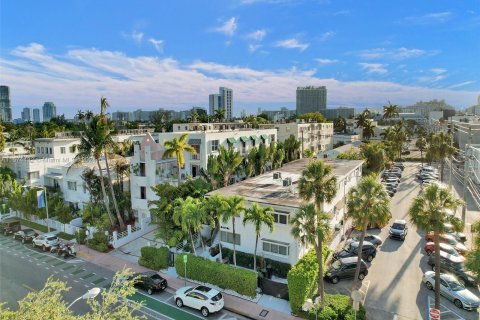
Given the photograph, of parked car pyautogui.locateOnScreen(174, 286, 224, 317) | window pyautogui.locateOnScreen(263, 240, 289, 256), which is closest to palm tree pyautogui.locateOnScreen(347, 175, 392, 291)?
window pyautogui.locateOnScreen(263, 240, 289, 256)

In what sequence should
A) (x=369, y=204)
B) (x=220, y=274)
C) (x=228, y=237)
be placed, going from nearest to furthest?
Answer: (x=369, y=204)
(x=220, y=274)
(x=228, y=237)

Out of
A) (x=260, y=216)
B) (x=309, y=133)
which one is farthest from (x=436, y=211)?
(x=309, y=133)

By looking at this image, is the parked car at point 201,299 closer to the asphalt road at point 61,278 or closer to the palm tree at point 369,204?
the asphalt road at point 61,278

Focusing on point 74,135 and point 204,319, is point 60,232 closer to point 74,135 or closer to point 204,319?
point 204,319

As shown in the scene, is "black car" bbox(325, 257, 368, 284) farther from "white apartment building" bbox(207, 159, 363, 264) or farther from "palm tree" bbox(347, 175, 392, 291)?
"palm tree" bbox(347, 175, 392, 291)

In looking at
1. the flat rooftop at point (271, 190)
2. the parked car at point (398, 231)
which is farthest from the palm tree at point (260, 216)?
the parked car at point (398, 231)

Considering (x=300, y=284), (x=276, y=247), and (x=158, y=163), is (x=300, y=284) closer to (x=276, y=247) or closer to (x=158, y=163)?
(x=276, y=247)
